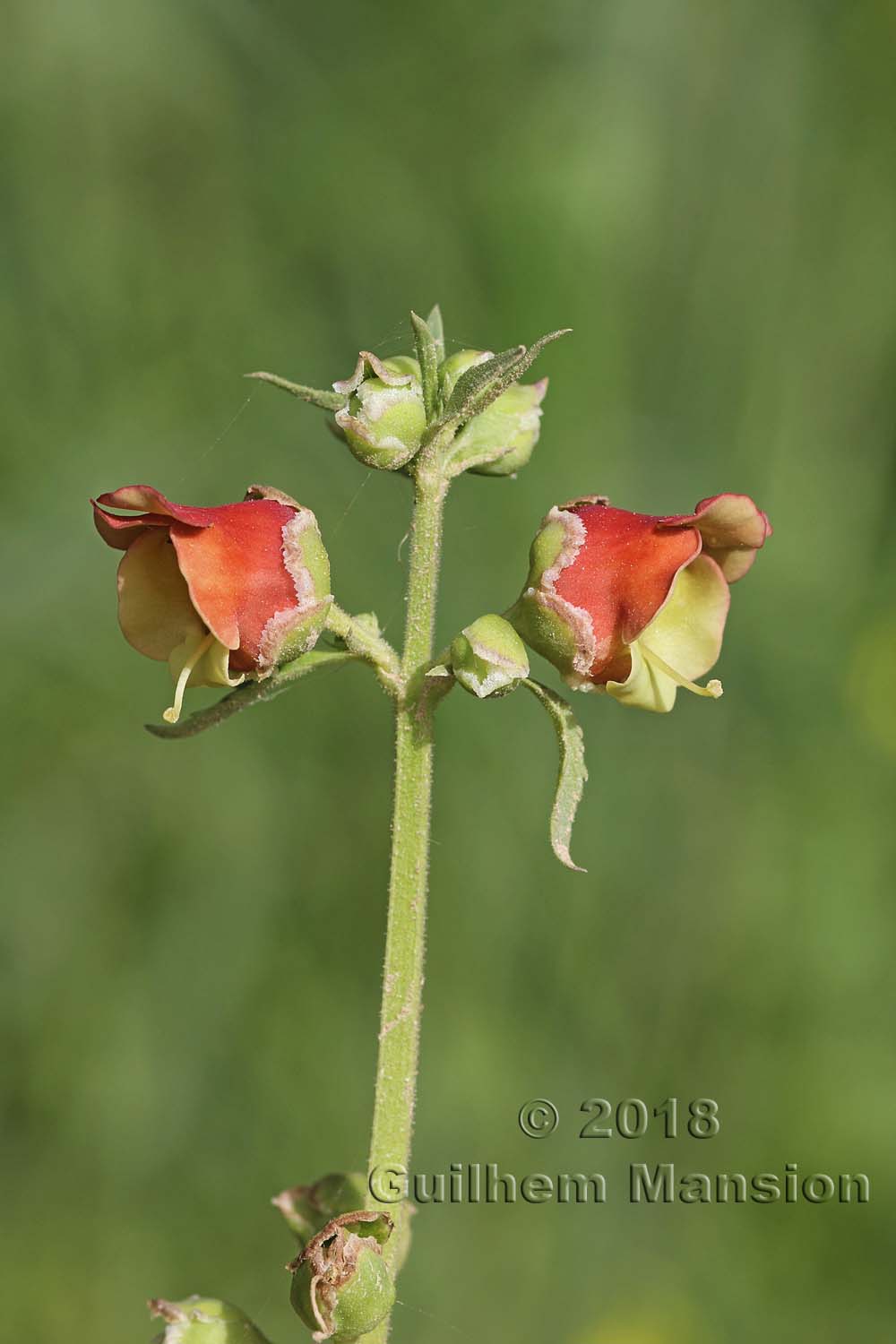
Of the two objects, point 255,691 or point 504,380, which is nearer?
point 504,380

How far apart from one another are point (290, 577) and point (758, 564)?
292 centimetres

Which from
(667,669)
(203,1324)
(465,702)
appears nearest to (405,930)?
(667,669)

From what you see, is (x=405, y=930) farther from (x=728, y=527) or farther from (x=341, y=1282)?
(x=728, y=527)

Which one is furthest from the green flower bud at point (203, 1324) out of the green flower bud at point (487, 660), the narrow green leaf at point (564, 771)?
the green flower bud at point (487, 660)

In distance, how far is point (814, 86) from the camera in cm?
480

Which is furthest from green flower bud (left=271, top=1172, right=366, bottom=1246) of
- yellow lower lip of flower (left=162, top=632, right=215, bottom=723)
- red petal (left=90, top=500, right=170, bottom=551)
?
red petal (left=90, top=500, right=170, bottom=551)

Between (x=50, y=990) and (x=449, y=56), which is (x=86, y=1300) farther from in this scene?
(x=449, y=56)

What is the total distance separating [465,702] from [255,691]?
233 centimetres

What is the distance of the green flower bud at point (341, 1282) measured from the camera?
1.85m

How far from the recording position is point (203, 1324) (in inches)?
81.4

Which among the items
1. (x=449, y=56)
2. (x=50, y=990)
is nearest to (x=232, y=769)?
(x=50, y=990)

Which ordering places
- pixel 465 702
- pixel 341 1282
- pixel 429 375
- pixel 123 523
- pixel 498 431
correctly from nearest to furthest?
pixel 341 1282
pixel 123 523
pixel 429 375
pixel 498 431
pixel 465 702

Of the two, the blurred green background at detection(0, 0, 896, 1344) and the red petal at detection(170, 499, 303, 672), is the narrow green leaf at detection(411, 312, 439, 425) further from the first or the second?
the blurred green background at detection(0, 0, 896, 1344)

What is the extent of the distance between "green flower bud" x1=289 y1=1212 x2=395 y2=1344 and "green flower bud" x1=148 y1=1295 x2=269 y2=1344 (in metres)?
0.22
